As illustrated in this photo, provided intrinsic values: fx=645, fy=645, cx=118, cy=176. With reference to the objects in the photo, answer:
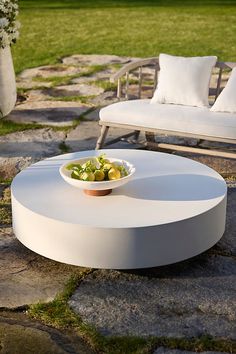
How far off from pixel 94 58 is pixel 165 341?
6210mm

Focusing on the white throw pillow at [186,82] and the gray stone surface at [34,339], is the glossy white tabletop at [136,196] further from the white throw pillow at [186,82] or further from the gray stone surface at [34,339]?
the white throw pillow at [186,82]

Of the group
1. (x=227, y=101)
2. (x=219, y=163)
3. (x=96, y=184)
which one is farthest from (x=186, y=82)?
(x=96, y=184)

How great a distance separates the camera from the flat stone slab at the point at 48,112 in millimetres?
5699

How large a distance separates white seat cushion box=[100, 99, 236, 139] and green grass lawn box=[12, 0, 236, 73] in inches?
139

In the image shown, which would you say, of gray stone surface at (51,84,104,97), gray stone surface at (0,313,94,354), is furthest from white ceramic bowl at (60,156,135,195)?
gray stone surface at (51,84,104,97)

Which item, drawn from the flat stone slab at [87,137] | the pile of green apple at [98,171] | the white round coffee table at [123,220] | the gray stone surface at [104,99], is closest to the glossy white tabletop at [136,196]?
the white round coffee table at [123,220]

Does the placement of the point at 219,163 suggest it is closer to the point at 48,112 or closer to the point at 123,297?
the point at 48,112

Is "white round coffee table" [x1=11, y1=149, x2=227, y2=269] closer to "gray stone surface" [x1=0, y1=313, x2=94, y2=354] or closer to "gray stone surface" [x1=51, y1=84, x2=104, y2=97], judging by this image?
"gray stone surface" [x1=0, y1=313, x2=94, y2=354]

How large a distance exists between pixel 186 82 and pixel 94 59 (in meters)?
3.66

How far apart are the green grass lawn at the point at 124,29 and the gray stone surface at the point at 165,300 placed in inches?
206

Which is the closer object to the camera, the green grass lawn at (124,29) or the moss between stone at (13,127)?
the moss between stone at (13,127)

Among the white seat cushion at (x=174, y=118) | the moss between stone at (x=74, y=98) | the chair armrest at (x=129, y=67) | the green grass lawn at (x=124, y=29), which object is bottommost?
the green grass lawn at (x=124, y=29)

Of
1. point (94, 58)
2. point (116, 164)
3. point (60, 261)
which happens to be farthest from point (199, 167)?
point (94, 58)

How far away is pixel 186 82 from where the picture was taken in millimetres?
4812
